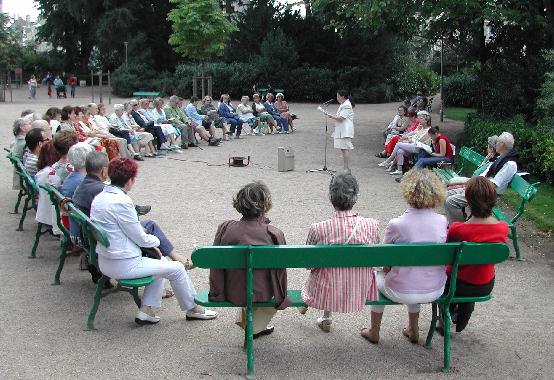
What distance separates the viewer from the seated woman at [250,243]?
15.6ft

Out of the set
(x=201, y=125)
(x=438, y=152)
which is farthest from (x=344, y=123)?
(x=201, y=125)

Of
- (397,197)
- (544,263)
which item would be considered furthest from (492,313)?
(397,197)

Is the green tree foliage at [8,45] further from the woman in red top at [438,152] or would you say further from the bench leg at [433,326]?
the bench leg at [433,326]

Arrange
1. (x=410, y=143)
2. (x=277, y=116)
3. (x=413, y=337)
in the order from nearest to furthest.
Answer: (x=413, y=337)
(x=410, y=143)
(x=277, y=116)

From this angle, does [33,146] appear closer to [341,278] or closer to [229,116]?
[341,278]

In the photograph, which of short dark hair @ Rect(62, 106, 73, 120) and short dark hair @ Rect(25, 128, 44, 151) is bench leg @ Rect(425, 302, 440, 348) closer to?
short dark hair @ Rect(25, 128, 44, 151)

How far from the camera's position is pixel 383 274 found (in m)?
5.26

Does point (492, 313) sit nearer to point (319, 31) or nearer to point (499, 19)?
point (499, 19)

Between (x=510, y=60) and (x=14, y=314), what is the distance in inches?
639

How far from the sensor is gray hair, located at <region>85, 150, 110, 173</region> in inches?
240

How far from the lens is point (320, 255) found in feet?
14.9

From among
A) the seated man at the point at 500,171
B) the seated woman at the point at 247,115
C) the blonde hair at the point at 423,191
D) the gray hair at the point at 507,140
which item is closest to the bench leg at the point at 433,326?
the blonde hair at the point at 423,191

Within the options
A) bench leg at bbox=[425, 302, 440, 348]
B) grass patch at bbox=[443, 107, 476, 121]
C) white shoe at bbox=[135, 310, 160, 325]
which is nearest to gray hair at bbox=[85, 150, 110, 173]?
white shoe at bbox=[135, 310, 160, 325]

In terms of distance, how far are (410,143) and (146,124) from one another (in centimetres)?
618
